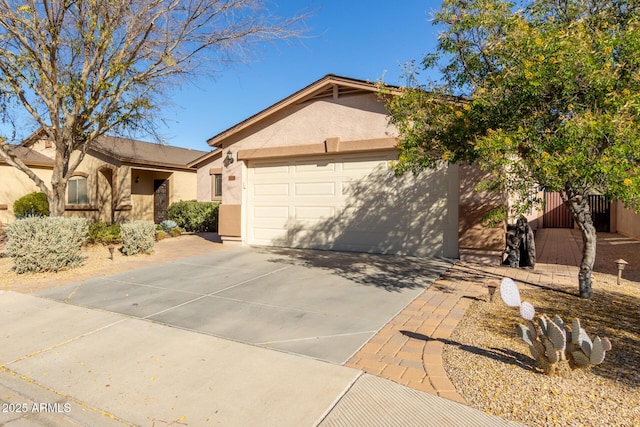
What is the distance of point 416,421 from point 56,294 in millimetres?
6200

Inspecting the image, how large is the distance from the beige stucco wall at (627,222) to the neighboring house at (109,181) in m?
18.9

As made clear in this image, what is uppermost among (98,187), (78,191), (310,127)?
(310,127)

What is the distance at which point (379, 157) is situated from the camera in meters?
9.64

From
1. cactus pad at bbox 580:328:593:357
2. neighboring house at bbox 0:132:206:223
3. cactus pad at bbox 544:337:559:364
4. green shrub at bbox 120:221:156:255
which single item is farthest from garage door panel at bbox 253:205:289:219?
cactus pad at bbox 580:328:593:357

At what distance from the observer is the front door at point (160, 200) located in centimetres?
1912

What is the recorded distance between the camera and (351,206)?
10.0 m

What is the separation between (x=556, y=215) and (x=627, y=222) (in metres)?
5.60

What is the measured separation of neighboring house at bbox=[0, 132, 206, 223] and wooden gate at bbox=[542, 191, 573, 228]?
62.6ft

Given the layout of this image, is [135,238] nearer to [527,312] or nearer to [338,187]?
[338,187]

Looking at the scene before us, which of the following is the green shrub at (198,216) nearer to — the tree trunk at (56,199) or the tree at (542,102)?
the tree trunk at (56,199)

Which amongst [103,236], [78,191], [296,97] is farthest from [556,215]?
[78,191]

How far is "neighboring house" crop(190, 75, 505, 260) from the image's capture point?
8758mm

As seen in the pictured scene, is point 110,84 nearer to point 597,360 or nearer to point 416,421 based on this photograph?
point 416,421

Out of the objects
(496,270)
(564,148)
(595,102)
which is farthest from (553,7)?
(496,270)
